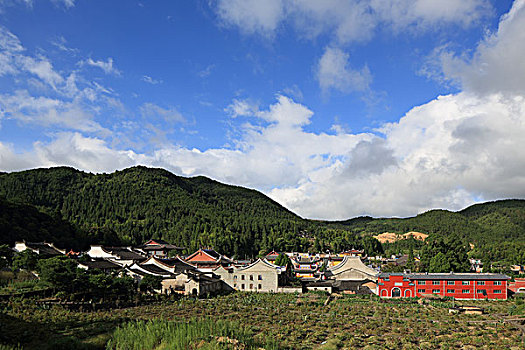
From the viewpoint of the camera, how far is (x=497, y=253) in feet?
294

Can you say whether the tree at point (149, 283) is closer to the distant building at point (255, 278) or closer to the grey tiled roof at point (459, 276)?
the distant building at point (255, 278)

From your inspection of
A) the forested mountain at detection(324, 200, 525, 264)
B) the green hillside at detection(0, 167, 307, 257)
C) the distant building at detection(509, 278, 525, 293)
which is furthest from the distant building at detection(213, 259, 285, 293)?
the forested mountain at detection(324, 200, 525, 264)

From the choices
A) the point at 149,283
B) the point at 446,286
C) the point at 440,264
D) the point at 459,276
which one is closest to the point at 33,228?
the point at 149,283

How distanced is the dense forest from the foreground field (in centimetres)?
3341

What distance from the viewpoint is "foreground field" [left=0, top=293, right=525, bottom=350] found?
18266 mm

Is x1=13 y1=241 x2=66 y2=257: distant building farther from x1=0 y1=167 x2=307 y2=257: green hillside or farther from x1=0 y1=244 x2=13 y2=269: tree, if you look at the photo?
x1=0 y1=167 x2=307 y2=257: green hillside

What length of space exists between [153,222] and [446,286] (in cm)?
8416

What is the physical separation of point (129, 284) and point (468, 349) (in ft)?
84.0

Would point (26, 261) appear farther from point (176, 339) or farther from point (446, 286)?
point (446, 286)

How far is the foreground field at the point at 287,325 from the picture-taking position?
18.3 m

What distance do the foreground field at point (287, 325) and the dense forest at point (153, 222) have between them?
33405 millimetres

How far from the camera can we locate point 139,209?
121125mm

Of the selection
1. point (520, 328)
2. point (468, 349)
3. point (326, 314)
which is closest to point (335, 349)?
point (468, 349)

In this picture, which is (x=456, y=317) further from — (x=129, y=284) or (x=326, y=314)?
(x=129, y=284)
